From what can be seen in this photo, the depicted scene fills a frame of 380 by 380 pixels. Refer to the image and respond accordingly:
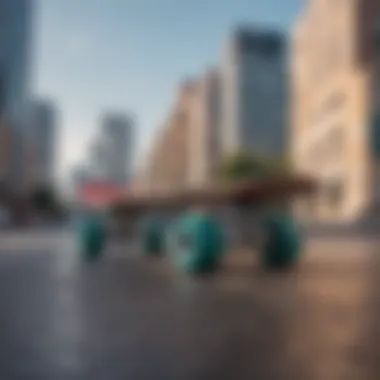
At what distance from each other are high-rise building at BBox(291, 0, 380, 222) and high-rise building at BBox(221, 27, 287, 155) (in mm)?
22530

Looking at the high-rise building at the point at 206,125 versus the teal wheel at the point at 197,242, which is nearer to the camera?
the teal wheel at the point at 197,242

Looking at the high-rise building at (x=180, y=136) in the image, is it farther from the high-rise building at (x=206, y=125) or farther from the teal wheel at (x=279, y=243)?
the teal wheel at (x=279, y=243)

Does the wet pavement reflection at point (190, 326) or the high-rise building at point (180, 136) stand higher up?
the high-rise building at point (180, 136)

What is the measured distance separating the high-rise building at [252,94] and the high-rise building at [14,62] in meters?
32.0

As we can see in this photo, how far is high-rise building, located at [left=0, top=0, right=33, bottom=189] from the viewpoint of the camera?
234ft

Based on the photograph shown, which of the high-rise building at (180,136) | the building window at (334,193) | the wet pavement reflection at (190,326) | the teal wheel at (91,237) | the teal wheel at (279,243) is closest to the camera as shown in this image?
the wet pavement reflection at (190,326)

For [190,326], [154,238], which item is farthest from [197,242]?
[154,238]

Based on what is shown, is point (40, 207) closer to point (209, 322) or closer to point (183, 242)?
point (183, 242)

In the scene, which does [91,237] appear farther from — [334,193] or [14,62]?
[14,62]

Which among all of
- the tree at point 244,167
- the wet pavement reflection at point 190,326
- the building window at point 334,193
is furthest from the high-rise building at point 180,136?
the wet pavement reflection at point 190,326

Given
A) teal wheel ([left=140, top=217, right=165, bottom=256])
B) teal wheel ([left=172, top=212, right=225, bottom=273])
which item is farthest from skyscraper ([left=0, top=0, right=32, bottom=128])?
teal wheel ([left=172, top=212, right=225, bottom=273])

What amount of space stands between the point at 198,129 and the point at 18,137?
31789 mm

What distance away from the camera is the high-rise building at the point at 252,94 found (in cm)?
8200

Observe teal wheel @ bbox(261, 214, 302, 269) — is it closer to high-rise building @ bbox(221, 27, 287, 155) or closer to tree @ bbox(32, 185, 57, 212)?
high-rise building @ bbox(221, 27, 287, 155)
